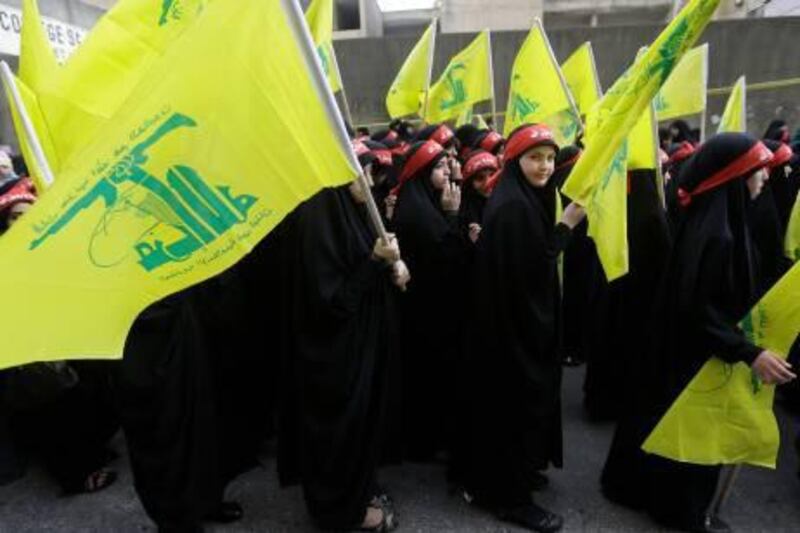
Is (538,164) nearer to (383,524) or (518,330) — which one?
(518,330)

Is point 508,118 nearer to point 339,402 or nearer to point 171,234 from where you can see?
point 339,402

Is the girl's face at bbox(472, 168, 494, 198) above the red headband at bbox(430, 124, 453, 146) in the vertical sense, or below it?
below

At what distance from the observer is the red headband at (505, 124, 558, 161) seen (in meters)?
2.93

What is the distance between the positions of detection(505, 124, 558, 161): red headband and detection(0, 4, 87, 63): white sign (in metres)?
5.89

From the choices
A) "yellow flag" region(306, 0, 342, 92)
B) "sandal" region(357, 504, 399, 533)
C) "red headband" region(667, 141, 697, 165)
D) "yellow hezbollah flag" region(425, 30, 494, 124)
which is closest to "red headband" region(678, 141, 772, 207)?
"sandal" region(357, 504, 399, 533)

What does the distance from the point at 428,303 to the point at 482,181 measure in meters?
0.93

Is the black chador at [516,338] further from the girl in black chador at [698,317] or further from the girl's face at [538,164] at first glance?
the girl in black chador at [698,317]

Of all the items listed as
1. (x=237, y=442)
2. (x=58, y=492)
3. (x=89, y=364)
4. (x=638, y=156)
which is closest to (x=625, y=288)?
(x=638, y=156)

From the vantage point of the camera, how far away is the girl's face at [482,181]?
399 centimetres

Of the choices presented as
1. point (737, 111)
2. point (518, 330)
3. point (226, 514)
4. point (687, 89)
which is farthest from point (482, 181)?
point (226, 514)

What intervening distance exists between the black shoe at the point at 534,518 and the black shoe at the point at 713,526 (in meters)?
0.63

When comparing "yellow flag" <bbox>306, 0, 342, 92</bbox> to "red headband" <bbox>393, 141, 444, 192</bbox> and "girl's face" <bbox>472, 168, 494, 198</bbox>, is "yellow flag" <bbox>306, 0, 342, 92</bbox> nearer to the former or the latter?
"red headband" <bbox>393, 141, 444, 192</bbox>

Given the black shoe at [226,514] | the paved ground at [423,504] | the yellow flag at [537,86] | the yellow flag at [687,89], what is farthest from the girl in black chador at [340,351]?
the yellow flag at [687,89]

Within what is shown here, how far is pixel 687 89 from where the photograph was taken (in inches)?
187
